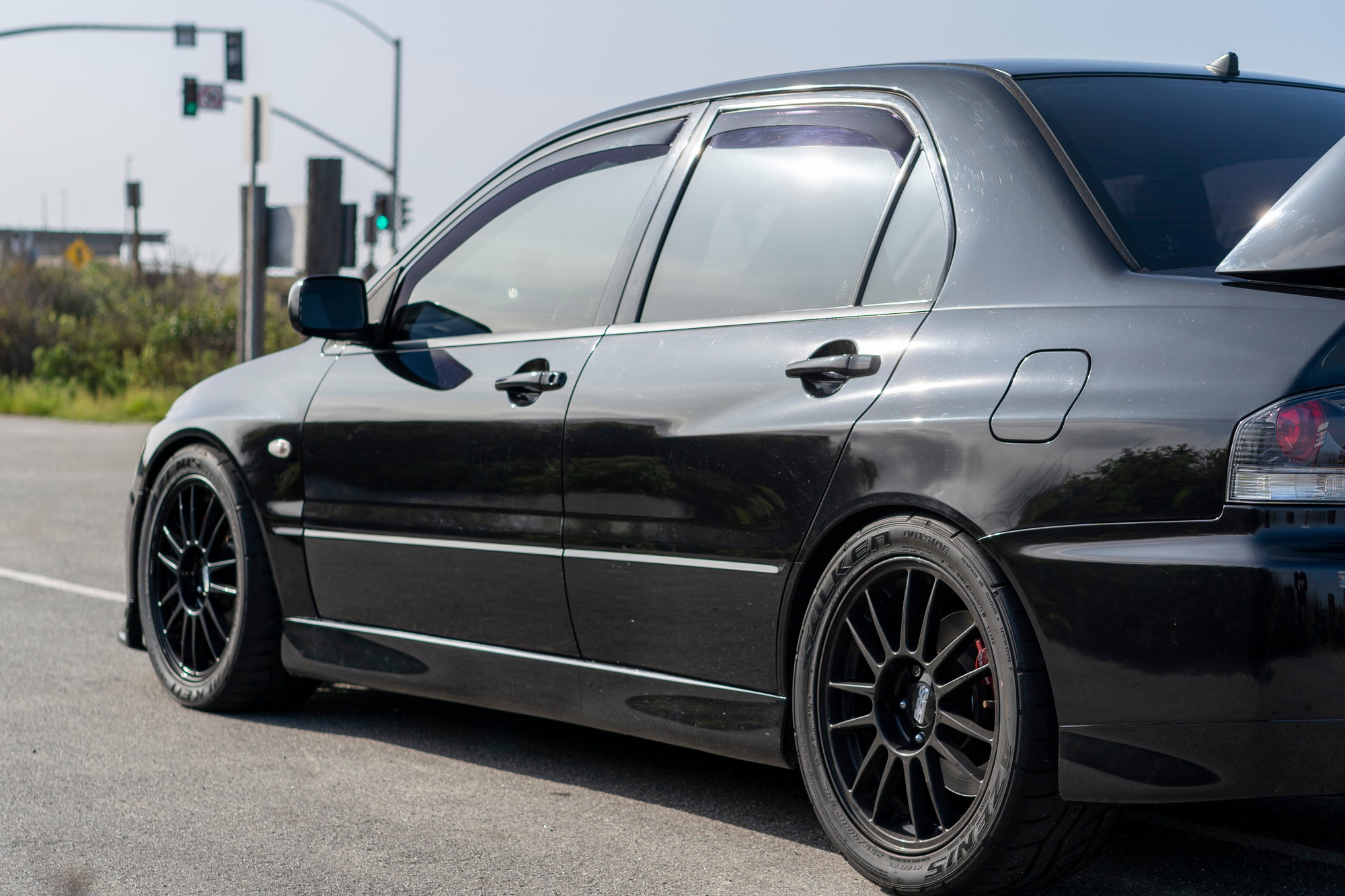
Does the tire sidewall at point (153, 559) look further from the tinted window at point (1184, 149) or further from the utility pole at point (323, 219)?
the utility pole at point (323, 219)

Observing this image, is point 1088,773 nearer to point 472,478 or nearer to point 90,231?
point 472,478

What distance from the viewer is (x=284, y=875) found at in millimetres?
3371

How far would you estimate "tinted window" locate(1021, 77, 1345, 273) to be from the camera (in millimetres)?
3047

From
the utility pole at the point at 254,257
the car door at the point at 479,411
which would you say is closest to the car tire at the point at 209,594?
the car door at the point at 479,411

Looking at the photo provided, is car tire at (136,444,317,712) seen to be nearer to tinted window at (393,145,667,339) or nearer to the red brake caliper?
tinted window at (393,145,667,339)

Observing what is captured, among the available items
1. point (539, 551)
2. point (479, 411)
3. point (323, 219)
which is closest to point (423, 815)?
point (539, 551)

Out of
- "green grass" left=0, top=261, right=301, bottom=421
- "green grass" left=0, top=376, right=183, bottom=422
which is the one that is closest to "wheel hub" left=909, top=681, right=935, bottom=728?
"green grass" left=0, top=376, right=183, bottom=422

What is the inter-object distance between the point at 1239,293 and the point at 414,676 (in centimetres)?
252

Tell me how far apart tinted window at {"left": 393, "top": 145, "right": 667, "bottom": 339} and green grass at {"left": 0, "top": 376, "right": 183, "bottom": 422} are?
18684 millimetres

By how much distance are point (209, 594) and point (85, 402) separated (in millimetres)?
20201

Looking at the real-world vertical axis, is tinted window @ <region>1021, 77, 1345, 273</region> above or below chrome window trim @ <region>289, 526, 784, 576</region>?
above

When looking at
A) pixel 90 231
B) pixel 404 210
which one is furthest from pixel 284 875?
pixel 90 231

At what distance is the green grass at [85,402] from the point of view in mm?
22953

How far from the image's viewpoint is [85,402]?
2378 cm
